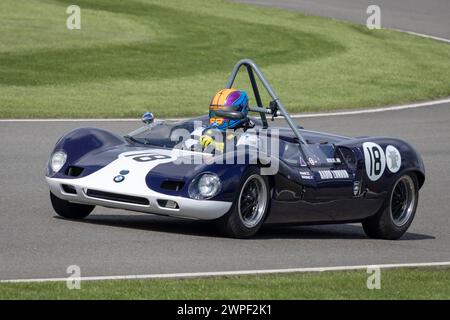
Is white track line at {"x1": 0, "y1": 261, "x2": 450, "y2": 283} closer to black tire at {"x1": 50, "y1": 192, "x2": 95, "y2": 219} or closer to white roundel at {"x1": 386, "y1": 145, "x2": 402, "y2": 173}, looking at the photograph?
white roundel at {"x1": 386, "y1": 145, "x2": 402, "y2": 173}

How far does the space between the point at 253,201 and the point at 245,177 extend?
29 centimetres

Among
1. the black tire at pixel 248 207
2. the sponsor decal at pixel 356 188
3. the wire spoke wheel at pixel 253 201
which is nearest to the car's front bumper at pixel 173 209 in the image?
the black tire at pixel 248 207

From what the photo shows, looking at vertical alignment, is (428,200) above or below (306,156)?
below

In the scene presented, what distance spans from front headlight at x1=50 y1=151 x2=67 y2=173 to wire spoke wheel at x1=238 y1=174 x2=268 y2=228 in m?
1.60

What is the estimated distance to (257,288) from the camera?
8188 mm

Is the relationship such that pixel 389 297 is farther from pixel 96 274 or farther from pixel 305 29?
pixel 305 29

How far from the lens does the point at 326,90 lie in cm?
2267

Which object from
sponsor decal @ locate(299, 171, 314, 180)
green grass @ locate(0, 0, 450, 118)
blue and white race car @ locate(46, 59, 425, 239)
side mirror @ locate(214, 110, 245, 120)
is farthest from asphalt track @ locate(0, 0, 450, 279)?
green grass @ locate(0, 0, 450, 118)

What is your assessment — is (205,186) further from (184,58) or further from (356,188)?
A: (184,58)

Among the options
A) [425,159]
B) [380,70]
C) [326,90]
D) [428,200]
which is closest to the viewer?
[428,200]

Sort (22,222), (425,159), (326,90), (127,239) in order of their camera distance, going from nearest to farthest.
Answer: (127,239)
(22,222)
(425,159)
(326,90)

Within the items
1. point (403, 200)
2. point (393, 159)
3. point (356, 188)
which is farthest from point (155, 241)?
point (403, 200)
